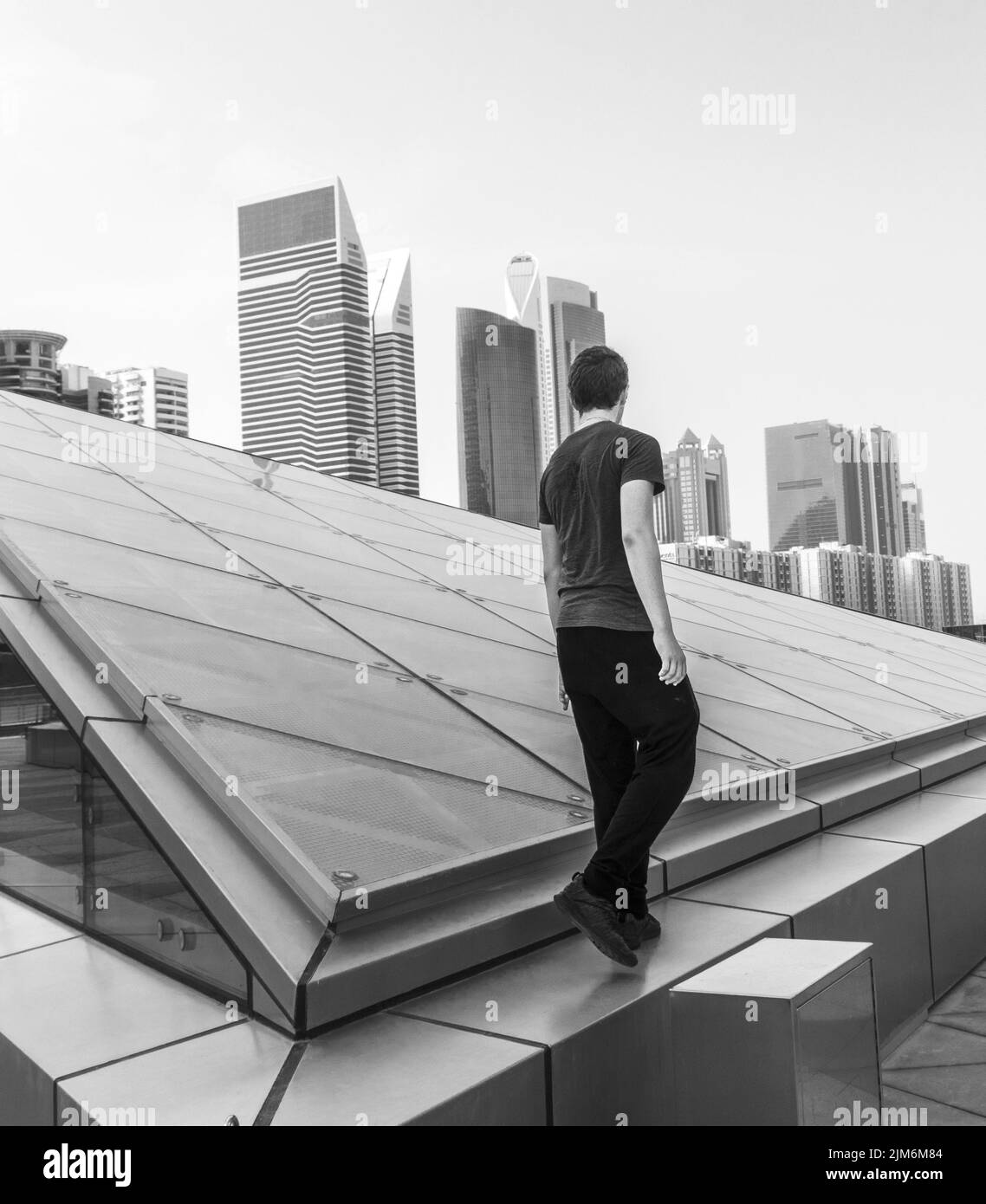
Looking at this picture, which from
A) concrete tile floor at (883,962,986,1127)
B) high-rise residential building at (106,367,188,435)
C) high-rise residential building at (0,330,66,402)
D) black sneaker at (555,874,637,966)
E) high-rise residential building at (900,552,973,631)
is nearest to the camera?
black sneaker at (555,874,637,966)

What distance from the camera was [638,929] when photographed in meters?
3.47

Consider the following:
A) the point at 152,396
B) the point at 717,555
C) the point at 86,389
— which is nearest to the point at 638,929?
the point at 86,389

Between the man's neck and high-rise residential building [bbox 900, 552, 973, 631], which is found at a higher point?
high-rise residential building [bbox 900, 552, 973, 631]

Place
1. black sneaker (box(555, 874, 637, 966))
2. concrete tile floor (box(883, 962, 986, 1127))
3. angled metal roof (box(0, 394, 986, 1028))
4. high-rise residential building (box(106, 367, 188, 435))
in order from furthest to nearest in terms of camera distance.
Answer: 1. high-rise residential building (box(106, 367, 188, 435))
2. concrete tile floor (box(883, 962, 986, 1127))
3. black sneaker (box(555, 874, 637, 966))
4. angled metal roof (box(0, 394, 986, 1028))

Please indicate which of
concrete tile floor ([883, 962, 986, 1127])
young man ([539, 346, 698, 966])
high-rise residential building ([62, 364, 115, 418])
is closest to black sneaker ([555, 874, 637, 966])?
young man ([539, 346, 698, 966])

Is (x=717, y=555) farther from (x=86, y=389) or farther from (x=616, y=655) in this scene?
(x=616, y=655)

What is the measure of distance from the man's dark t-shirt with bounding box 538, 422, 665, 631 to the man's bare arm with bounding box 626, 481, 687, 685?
0.20 feet

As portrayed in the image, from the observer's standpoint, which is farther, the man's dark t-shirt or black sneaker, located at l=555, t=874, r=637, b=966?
the man's dark t-shirt

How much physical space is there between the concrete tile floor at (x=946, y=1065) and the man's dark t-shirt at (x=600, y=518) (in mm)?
2046

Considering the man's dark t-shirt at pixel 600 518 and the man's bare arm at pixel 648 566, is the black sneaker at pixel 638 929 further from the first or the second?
the man's dark t-shirt at pixel 600 518

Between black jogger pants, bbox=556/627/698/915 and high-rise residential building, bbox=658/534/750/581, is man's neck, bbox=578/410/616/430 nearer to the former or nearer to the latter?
black jogger pants, bbox=556/627/698/915

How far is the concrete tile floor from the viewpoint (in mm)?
3688

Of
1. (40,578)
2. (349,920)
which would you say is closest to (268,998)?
(349,920)

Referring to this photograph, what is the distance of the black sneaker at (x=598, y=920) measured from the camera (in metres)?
3.28
